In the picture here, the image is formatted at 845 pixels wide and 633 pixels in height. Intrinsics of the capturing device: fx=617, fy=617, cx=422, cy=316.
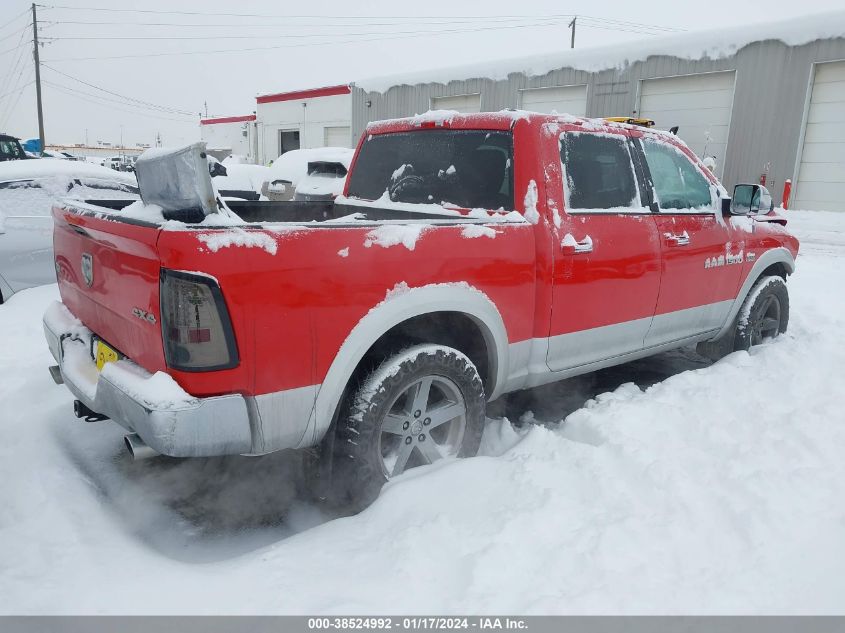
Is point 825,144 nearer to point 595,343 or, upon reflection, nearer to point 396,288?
point 595,343

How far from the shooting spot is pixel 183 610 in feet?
6.86

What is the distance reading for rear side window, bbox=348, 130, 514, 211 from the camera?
339cm

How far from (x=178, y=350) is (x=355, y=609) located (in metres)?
1.09

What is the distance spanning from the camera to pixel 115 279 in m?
2.54

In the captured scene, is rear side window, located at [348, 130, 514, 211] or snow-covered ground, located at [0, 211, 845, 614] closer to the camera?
snow-covered ground, located at [0, 211, 845, 614]

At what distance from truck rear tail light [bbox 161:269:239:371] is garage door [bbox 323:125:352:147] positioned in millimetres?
26286

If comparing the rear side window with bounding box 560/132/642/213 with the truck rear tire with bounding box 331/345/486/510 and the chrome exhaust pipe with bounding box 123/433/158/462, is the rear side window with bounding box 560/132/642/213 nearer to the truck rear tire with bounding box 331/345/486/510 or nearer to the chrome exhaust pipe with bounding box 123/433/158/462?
the truck rear tire with bounding box 331/345/486/510

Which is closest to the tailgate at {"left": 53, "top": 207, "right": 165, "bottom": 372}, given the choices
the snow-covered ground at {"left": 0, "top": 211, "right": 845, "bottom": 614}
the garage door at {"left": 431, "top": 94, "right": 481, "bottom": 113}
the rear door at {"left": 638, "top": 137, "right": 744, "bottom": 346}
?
the snow-covered ground at {"left": 0, "top": 211, "right": 845, "bottom": 614}

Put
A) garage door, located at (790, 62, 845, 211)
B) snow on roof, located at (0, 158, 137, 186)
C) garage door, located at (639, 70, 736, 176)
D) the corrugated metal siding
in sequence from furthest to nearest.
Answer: garage door, located at (639, 70, 736, 176)
the corrugated metal siding
garage door, located at (790, 62, 845, 211)
snow on roof, located at (0, 158, 137, 186)

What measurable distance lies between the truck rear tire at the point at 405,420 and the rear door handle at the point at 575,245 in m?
0.83

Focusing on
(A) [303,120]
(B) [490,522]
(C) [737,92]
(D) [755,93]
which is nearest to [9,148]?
(A) [303,120]

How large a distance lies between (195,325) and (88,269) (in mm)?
986

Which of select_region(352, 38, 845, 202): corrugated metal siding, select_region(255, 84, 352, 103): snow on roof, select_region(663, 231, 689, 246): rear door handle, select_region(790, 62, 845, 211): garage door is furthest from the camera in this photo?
select_region(255, 84, 352, 103): snow on roof

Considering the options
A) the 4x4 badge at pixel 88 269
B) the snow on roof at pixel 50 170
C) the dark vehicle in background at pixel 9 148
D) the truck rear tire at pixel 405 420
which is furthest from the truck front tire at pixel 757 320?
the dark vehicle in background at pixel 9 148
